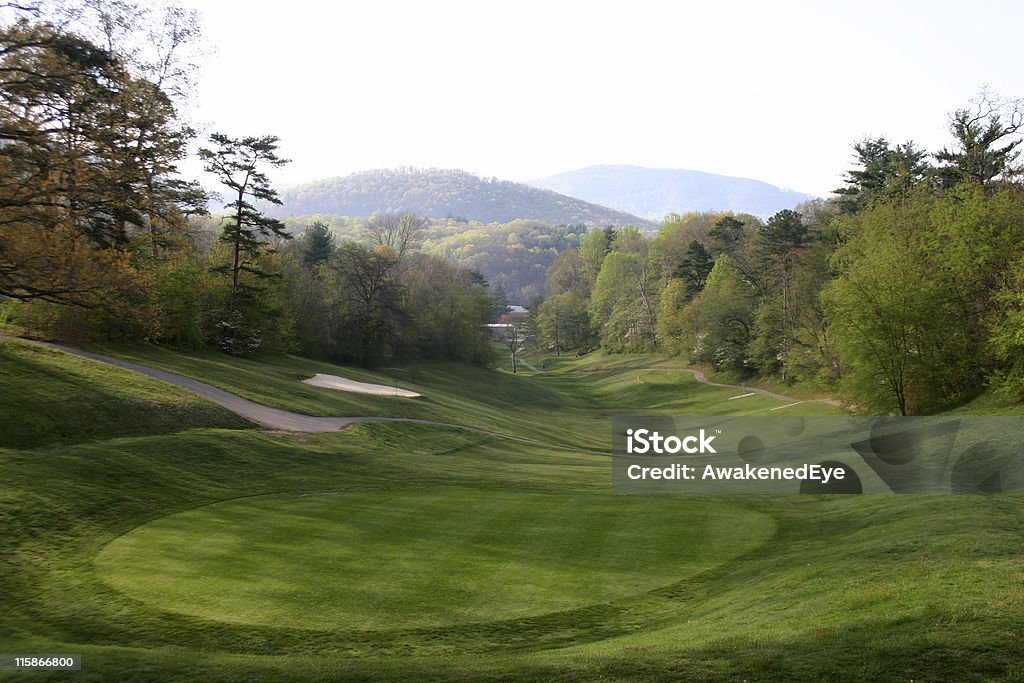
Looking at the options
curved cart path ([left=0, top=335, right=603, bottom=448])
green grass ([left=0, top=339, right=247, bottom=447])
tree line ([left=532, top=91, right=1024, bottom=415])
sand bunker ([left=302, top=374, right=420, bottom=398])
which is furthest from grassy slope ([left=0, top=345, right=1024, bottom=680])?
tree line ([left=532, top=91, right=1024, bottom=415])

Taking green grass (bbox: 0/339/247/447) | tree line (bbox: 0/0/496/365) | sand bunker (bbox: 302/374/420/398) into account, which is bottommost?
sand bunker (bbox: 302/374/420/398)

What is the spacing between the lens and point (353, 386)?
4956cm

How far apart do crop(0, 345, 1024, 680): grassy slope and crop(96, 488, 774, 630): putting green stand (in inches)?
7.6

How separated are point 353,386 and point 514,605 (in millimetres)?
39608

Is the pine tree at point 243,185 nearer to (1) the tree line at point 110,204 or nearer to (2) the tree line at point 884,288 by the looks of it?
(1) the tree line at point 110,204

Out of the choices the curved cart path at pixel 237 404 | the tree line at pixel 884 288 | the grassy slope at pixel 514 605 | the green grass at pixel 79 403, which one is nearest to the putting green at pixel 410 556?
the grassy slope at pixel 514 605

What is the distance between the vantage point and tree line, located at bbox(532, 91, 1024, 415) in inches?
1613

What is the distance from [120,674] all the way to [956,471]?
2300cm

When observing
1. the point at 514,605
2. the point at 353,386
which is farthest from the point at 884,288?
the point at 514,605

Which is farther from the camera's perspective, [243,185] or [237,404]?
[243,185]

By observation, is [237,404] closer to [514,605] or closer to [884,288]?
[514,605]

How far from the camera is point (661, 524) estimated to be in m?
16.8

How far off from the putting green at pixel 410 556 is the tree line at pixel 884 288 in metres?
27.2

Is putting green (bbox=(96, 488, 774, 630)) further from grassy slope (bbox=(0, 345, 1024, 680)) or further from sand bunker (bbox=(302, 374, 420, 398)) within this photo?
sand bunker (bbox=(302, 374, 420, 398))
